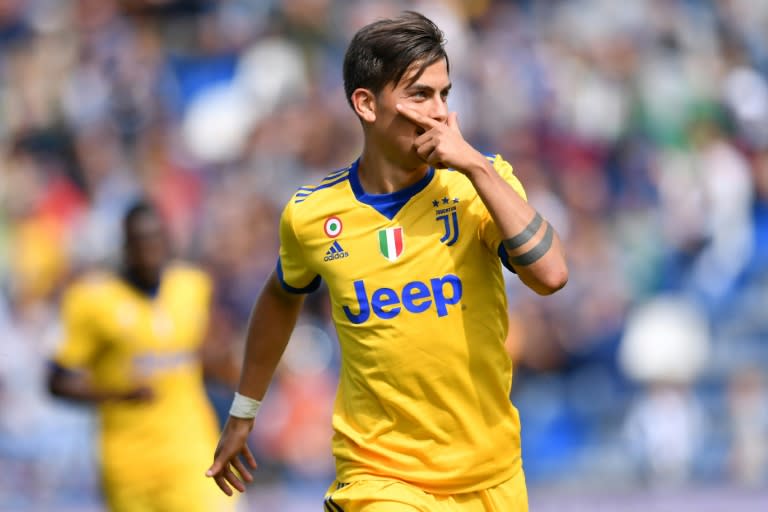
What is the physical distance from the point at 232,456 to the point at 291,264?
0.82 metres

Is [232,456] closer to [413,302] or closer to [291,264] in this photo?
[291,264]

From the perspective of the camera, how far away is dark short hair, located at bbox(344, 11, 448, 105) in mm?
4590

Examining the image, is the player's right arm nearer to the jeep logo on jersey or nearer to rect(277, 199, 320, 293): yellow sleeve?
rect(277, 199, 320, 293): yellow sleeve

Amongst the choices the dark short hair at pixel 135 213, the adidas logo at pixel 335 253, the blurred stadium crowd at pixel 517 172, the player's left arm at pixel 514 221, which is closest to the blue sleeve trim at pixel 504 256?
the player's left arm at pixel 514 221

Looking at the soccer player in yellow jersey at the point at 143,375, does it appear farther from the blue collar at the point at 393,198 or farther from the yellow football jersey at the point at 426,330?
the blue collar at the point at 393,198

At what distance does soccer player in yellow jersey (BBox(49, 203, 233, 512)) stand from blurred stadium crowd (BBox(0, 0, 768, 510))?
273cm

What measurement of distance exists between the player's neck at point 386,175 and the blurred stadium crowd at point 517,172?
20.3 feet

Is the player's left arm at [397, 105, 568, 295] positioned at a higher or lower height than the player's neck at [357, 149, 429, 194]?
lower

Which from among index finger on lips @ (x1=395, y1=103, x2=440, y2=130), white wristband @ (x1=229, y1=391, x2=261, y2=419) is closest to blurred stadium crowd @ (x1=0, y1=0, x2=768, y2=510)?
white wristband @ (x1=229, y1=391, x2=261, y2=419)

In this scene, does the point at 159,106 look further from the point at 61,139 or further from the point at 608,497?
the point at 608,497

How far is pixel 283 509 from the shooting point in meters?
11.4

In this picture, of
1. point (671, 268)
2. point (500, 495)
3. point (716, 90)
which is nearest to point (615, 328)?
point (671, 268)

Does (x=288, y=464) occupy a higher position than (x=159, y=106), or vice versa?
(x=159, y=106)

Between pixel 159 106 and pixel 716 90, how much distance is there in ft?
19.3
